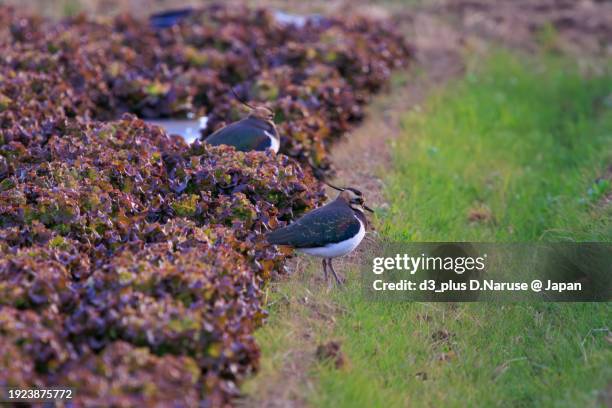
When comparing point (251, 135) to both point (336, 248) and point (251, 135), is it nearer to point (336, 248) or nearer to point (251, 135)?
point (251, 135)

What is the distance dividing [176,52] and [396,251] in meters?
5.00

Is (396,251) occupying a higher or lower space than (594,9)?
higher

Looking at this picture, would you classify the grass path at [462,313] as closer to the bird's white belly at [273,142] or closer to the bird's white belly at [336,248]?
the bird's white belly at [336,248]

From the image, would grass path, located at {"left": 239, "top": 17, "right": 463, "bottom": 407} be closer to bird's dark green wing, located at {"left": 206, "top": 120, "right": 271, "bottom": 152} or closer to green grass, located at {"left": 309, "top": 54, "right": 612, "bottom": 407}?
green grass, located at {"left": 309, "top": 54, "right": 612, "bottom": 407}

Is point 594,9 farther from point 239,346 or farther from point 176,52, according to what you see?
point 239,346

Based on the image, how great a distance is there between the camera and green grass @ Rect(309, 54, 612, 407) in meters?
5.58

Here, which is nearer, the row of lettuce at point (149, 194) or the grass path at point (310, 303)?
the row of lettuce at point (149, 194)

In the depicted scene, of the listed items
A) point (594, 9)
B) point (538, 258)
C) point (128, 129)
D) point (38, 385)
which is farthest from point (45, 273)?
point (594, 9)

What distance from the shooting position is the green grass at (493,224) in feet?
18.3

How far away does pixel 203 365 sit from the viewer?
481 centimetres

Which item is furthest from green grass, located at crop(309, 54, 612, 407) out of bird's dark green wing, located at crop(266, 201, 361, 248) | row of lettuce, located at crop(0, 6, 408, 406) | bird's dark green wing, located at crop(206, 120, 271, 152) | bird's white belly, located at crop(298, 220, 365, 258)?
bird's dark green wing, located at crop(206, 120, 271, 152)

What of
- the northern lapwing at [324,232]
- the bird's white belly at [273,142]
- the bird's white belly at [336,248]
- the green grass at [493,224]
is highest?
the northern lapwing at [324,232]

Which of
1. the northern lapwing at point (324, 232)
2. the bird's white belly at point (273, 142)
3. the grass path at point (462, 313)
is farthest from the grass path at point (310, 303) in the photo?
the bird's white belly at point (273, 142)

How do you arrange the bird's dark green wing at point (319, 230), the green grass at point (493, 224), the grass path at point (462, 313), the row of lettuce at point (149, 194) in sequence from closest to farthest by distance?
Answer: the row of lettuce at point (149, 194)
the grass path at point (462, 313)
the green grass at point (493, 224)
the bird's dark green wing at point (319, 230)
